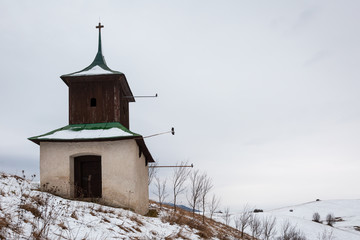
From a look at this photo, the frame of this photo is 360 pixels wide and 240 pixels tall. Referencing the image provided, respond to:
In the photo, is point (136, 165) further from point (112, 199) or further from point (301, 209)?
point (301, 209)

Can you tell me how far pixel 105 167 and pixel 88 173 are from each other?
1.50m

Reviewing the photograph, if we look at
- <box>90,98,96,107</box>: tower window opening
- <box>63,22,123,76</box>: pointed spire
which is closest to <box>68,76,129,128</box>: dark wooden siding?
<box>90,98,96,107</box>: tower window opening

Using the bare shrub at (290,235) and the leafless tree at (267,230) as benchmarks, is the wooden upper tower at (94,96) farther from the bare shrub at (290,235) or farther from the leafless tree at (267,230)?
the bare shrub at (290,235)

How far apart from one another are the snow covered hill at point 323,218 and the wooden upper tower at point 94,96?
109ft

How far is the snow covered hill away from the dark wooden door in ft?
107

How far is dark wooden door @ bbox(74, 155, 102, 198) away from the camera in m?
16.5

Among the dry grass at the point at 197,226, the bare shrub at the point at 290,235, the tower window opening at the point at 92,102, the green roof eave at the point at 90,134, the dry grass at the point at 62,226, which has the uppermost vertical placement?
the tower window opening at the point at 92,102

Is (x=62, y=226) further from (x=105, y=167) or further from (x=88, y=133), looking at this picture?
(x=88, y=133)

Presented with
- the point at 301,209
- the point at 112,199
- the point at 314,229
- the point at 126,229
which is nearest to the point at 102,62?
the point at 112,199

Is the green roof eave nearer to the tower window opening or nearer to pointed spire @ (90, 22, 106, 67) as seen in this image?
the tower window opening

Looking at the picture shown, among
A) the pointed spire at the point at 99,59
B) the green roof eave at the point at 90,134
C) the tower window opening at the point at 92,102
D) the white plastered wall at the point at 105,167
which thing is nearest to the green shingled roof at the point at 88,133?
the green roof eave at the point at 90,134

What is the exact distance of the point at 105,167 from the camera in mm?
15867

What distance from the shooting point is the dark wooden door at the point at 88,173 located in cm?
Result: 1652

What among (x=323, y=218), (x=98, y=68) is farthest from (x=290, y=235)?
(x=323, y=218)
